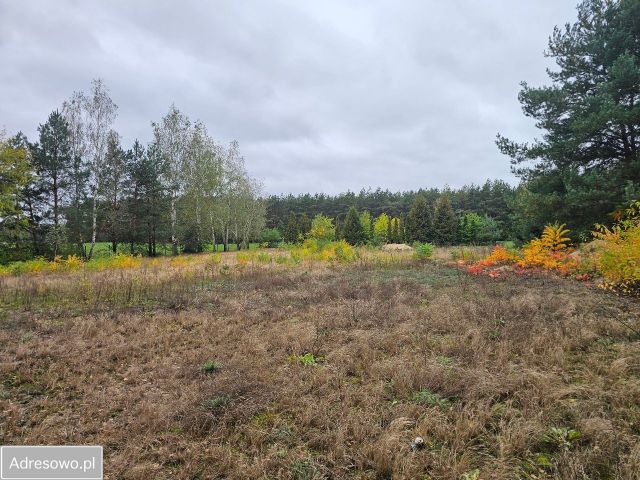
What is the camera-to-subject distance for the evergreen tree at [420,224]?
4416 centimetres

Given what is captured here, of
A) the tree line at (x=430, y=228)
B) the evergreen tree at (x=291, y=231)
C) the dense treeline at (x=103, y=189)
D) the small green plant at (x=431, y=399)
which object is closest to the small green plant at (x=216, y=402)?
the small green plant at (x=431, y=399)

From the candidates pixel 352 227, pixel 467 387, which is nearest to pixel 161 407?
pixel 467 387

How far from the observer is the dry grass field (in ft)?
8.21

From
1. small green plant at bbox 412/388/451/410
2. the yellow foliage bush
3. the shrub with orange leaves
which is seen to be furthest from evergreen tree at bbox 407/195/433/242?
small green plant at bbox 412/388/451/410

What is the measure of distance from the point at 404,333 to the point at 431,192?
7458cm

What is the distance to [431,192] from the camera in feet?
243

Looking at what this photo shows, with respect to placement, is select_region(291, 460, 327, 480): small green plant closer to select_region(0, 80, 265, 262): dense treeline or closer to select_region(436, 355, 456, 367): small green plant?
select_region(436, 355, 456, 367): small green plant

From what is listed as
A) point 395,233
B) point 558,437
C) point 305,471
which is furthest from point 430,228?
point 305,471

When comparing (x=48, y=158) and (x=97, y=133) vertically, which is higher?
(x=97, y=133)

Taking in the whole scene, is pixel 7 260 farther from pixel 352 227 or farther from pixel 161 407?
pixel 352 227

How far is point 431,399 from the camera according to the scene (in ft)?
10.7

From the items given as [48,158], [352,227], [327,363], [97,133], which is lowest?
[327,363]

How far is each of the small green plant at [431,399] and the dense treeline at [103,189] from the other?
20068mm

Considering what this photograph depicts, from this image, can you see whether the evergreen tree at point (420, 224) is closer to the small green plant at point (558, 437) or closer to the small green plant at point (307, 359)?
the small green plant at point (307, 359)
